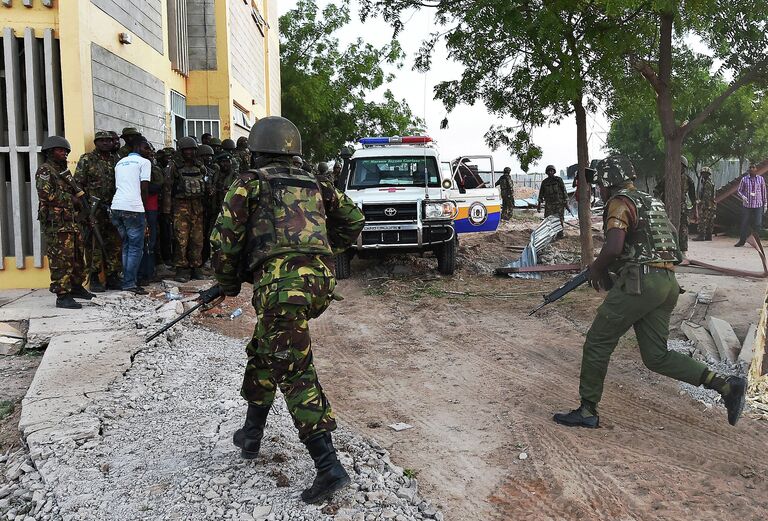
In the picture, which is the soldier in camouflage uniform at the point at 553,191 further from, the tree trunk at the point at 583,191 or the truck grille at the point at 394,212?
the truck grille at the point at 394,212

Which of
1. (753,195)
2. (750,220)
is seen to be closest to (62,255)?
(753,195)

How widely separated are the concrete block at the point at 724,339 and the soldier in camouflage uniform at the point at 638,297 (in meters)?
1.55

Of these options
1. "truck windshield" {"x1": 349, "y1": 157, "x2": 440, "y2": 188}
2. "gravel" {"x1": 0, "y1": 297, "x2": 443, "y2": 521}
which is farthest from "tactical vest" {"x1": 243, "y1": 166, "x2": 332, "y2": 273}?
"truck windshield" {"x1": 349, "y1": 157, "x2": 440, "y2": 188}

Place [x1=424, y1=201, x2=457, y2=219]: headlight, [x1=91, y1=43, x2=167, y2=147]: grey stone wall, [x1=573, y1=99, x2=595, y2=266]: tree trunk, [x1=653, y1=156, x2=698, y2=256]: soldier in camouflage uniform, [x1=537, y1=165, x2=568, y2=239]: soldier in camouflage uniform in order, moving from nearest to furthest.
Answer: [x1=91, y1=43, x2=167, y2=147]: grey stone wall < [x1=573, y1=99, x2=595, y2=266]: tree trunk < [x1=424, y1=201, x2=457, y2=219]: headlight < [x1=653, y1=156, x2=698, y2=256]: soldier in camouflage uniform < [x1=537, y1=165, x2=568, y2=239]: soldier in camouflage uniform

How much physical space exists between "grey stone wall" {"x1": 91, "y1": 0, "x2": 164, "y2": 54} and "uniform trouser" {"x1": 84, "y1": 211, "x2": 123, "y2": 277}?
2.70 m

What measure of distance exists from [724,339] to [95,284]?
21.6 feet

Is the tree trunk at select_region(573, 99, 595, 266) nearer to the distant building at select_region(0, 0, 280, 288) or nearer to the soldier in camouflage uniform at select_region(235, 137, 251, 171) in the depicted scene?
the soldier in camouflage uniform at select_region(235, 137, 251, 171)

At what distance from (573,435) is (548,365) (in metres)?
1.56

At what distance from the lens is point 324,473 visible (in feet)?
9.89

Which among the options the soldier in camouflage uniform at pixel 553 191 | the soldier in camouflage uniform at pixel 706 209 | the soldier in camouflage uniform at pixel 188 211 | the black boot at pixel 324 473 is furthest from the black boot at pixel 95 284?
the soldier in camouflage uniform at pixel 706 209

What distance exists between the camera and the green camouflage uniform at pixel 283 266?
9.91 feet

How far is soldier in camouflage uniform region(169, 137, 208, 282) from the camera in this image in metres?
8.34

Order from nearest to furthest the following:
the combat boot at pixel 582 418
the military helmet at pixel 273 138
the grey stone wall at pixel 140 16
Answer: the military helmet at pixel 273 138
the combat boot at pixel 582 418
the grey stone wall at pixel 140 16

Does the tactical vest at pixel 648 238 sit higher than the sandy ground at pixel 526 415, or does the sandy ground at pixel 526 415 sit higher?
the tactical vest at pixel 648 238
